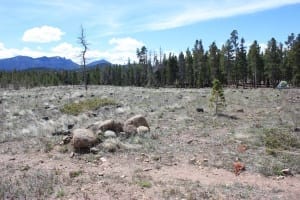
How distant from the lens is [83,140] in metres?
15.4

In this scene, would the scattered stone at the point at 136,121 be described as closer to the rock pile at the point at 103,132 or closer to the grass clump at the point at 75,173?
the rock pile at the point at 103,132

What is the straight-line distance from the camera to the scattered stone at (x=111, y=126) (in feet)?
58.2

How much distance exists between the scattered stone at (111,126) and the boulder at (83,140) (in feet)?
5.86

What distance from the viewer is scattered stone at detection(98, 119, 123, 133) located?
17736mm

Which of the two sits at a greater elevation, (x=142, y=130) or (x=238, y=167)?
(x=142, y=130)

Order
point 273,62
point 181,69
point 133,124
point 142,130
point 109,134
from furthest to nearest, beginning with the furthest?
point 181,69 < point 273,62 < point 133,124 < point 142,130 < point 109,134

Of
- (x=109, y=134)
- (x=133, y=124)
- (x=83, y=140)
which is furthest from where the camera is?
(x=133, y=124)

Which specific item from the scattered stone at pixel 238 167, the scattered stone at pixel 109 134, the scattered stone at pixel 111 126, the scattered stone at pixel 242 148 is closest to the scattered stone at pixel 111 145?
the scattered stone at pixel 109 134

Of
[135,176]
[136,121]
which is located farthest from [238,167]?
[136,121]

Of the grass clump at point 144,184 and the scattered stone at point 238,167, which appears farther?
the scattered stone at point 238,167

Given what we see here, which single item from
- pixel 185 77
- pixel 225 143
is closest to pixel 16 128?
pixel 225 143

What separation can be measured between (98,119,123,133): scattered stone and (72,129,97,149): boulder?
1786 millimetres

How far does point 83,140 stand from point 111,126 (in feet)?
8.74

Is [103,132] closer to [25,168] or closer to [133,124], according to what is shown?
[133,124]
